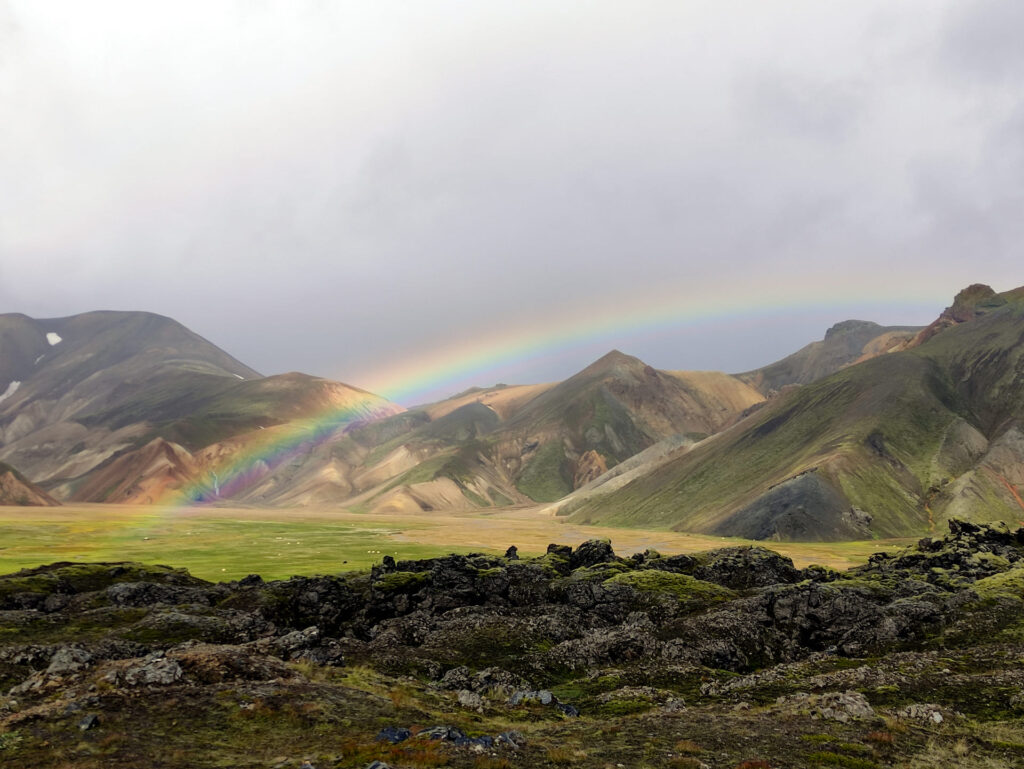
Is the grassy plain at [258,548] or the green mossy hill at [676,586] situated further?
the grassy plain at [258,548]

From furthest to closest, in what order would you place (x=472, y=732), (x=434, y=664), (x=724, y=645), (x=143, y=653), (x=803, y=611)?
(x=803, y=611) → (x=724, y=645) → (x=434, y=664) → (x=143, y=653) → (x=472, y=732)

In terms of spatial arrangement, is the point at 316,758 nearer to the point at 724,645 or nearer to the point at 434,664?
the point at 434,664

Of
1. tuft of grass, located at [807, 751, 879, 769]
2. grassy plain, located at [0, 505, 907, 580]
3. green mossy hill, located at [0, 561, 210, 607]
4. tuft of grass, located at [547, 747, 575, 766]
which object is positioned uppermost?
green mossy hill, located at [0, 561, 210, 607]

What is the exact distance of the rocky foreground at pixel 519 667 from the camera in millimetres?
26797

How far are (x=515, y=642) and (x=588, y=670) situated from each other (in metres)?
7.14

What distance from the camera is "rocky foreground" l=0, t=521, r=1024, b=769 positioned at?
87.9 ft

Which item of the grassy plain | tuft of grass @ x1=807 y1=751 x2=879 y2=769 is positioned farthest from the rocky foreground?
the grassy plain

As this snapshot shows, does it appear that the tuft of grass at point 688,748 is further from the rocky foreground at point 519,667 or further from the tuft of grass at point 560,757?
the tuft of grass at point 560,757

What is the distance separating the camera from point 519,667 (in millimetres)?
47844

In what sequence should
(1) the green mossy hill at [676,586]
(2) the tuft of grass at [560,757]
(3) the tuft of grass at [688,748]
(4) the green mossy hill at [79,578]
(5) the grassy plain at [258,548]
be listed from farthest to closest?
(5) the grassy plain at [258,548], (1) the green mossy hill at [676,586], (4) the green mossy hill at [79,578], (3) the tuft of grass at [688,748], (2) the tuft of grass at [560,757]

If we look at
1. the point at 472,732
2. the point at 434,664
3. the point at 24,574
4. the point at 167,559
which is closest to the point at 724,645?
the point at 434,664

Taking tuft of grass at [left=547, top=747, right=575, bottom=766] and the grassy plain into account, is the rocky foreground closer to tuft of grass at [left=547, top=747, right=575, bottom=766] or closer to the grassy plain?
tuft of grass at [left=547, top=747, right=575, bottom=766]

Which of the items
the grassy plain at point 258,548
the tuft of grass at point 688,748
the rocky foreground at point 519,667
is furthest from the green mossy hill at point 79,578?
the tuft of grass at point 688,748

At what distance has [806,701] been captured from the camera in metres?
36.1
